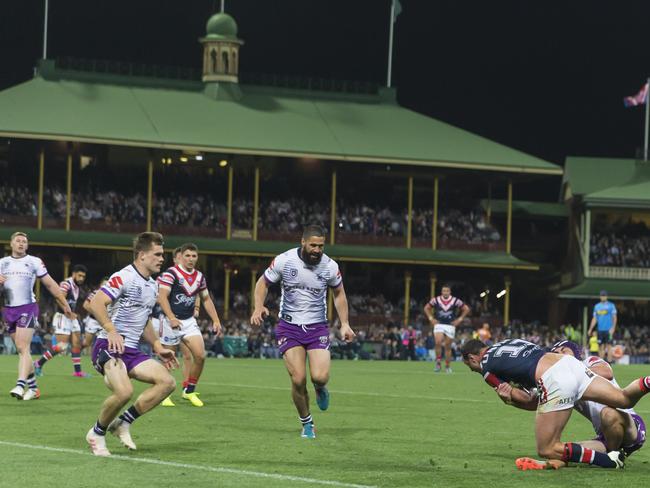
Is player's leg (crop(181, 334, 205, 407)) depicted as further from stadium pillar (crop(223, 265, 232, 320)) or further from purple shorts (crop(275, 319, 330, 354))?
stadium pillar (crop(223, 265, 232, 320))

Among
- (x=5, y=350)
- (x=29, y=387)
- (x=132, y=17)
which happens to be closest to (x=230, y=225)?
(x=5, y=350)

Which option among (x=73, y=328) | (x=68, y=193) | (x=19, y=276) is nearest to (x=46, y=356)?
(x=73, y=328)

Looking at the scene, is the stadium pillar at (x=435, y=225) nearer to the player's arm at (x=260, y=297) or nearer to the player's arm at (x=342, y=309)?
the player's arm at (x=342, y=309)

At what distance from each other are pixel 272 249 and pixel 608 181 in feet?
65.8

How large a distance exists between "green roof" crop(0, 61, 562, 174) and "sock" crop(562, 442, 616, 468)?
47.1m

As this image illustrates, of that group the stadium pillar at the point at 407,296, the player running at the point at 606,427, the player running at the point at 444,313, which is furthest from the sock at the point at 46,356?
the stadium pillar at the point at 407,296

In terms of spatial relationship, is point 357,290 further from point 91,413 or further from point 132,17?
point 91,413

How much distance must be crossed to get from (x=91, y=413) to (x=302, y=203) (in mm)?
46457

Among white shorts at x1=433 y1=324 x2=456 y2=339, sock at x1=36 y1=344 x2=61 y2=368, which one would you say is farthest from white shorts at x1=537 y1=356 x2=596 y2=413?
white shorts at x1=433 y1=324 x2=456 y2=339

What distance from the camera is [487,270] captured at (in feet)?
222

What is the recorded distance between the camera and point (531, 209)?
2908 inches

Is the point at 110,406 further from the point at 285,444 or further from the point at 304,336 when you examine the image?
the point at 304,336

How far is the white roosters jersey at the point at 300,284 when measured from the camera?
16.8 meters

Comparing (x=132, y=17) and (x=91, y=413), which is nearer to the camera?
(x=91, y=413)
